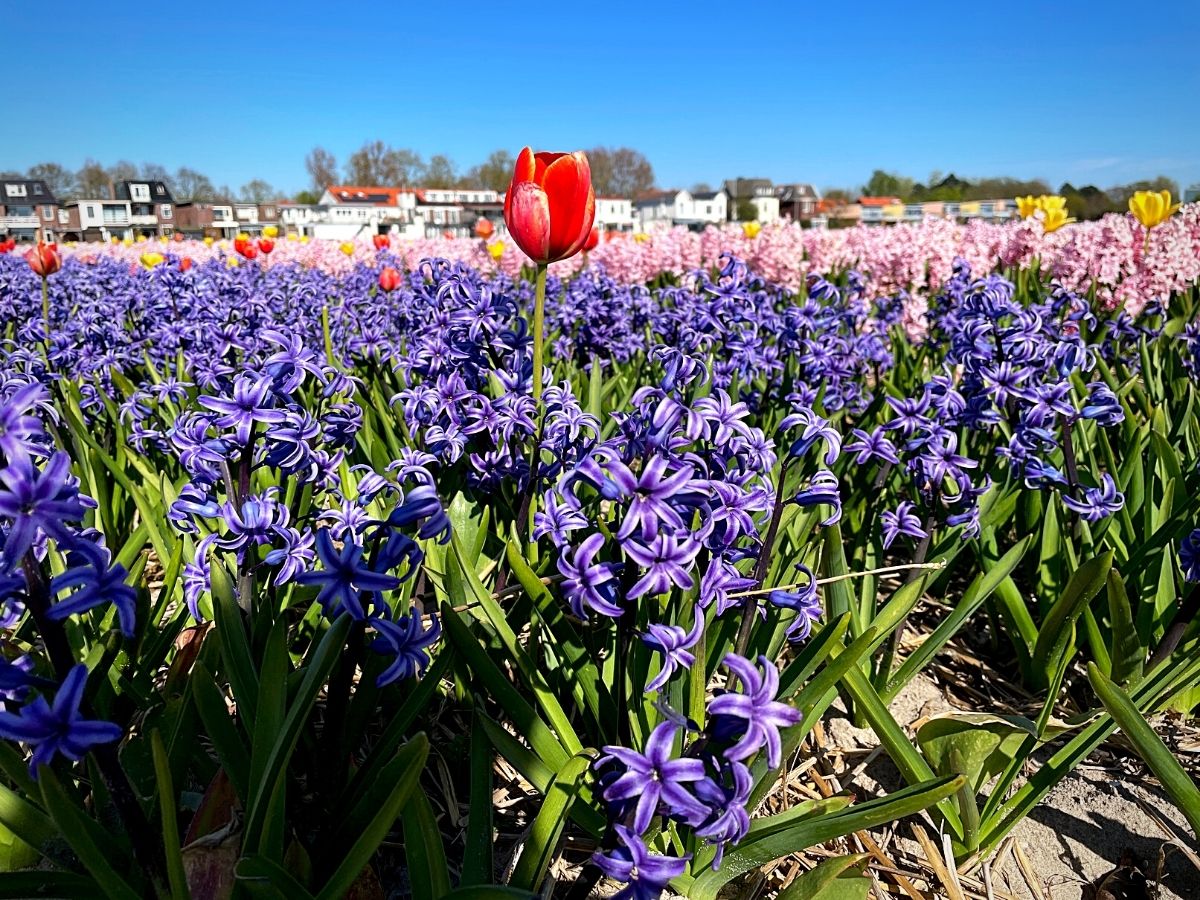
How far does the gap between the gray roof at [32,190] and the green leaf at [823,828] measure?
9688 cm

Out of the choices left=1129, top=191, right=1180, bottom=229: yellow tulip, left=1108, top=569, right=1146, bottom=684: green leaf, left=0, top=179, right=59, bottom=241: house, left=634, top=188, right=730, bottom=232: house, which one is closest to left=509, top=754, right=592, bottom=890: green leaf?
left=1108, top=569, right=1146, bottom=684: green leaf

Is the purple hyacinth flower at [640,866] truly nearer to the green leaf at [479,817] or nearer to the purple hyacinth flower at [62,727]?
the green leaf at [479,817]

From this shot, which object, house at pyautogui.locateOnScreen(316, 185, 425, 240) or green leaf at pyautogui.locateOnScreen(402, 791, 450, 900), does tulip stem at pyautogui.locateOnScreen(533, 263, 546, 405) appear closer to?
green leaf at pyautogui.locateOnScreen(402, 791, 450, 900)

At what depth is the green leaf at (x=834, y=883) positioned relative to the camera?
155 centimetres

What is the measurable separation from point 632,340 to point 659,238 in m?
5.99

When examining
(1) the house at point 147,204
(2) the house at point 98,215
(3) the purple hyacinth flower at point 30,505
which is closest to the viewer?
(3) the purple hyacinth flower at point 30,505

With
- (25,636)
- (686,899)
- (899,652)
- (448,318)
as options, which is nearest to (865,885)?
(686,899)

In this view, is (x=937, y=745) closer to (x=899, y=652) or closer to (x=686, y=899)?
(x=686, y=899)

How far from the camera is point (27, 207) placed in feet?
253

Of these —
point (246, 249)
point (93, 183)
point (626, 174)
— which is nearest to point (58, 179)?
point (93, 183)

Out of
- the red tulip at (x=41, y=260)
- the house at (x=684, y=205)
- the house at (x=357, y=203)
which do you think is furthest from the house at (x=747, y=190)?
the red tulip at (x=41, y=260)

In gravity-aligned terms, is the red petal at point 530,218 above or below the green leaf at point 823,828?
above

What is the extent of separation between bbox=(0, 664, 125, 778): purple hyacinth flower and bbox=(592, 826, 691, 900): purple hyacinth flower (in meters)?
0.71

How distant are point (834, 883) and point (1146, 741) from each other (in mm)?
771
